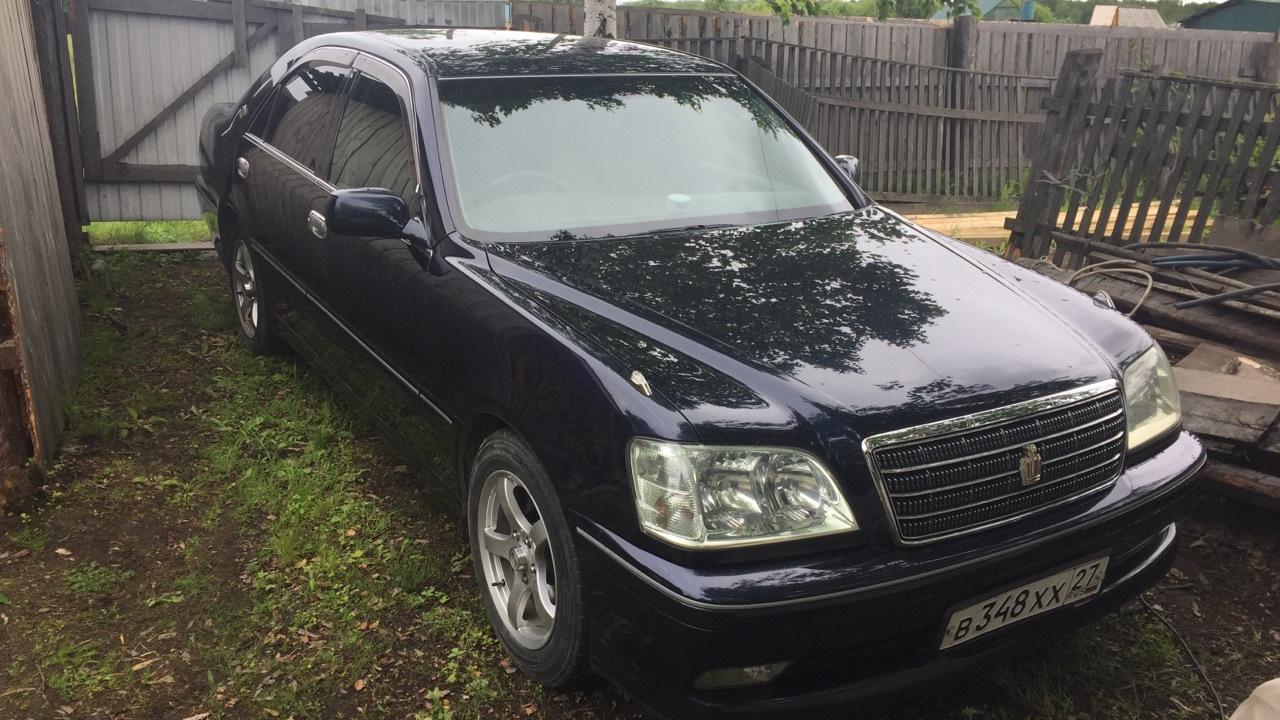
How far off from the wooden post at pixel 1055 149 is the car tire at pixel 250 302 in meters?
4.60

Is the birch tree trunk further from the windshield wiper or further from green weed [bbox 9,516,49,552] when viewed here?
green weed [bbox 9,516,49,552]

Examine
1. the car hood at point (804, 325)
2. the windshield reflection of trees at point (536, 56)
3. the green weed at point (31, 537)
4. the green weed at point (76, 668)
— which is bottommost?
the green weed at point (76, 668)

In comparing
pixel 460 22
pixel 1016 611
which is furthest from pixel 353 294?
pixel 460 22

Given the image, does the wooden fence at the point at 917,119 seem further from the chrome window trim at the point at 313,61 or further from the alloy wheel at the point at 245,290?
the alloy wheel at the point at 245,290

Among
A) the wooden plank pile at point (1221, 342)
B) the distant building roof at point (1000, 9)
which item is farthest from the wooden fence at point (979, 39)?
the distant building roof at point (1000, 9)

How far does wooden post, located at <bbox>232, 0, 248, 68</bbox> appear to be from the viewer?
8.91m

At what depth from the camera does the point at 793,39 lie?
12.3 metres

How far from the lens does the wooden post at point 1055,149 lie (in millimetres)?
6434

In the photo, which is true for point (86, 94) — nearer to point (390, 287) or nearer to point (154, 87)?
point (154, 87)

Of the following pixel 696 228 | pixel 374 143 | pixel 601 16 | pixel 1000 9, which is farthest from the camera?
pixel 1000 9

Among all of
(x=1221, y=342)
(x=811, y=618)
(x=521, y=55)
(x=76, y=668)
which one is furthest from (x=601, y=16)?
(x=811, y=618)

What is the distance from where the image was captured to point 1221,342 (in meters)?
4.61

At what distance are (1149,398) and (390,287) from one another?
98.1 inches

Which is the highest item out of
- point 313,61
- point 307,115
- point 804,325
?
point 313,61
